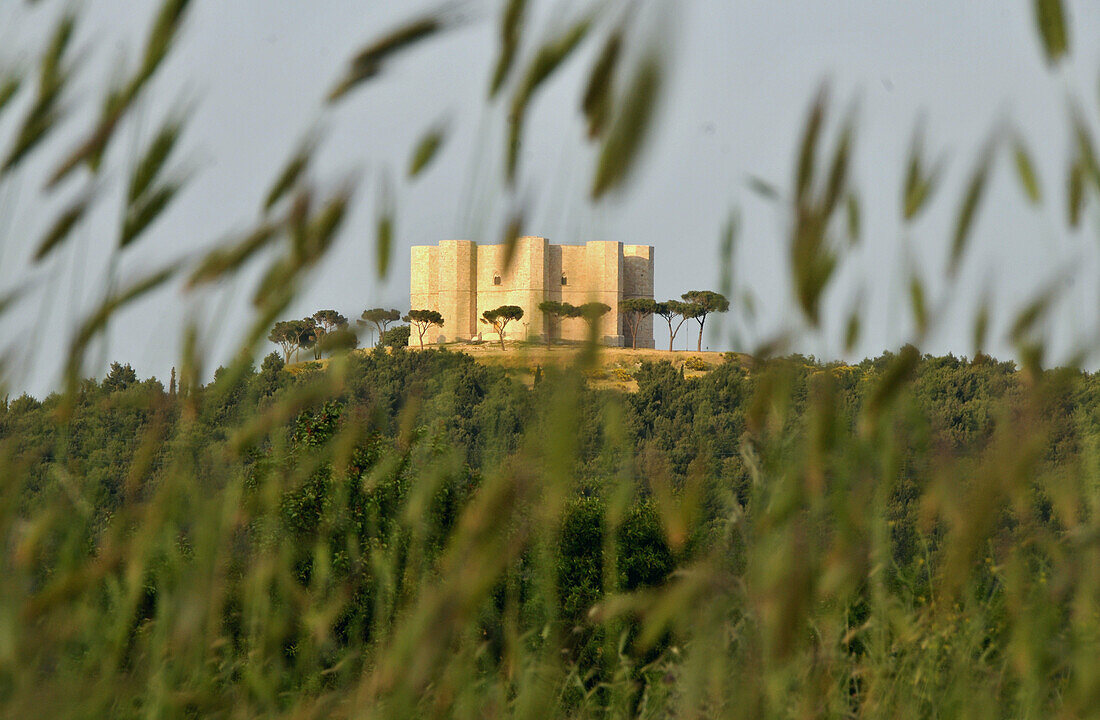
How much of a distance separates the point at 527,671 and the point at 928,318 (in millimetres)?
606

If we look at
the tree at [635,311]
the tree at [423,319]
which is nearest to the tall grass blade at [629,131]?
the tree at [635,311]

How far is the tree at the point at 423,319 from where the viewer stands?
50406 mm

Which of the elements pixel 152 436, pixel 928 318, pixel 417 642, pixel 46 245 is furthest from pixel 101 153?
pixel 928 318

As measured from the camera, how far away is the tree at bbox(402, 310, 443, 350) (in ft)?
165

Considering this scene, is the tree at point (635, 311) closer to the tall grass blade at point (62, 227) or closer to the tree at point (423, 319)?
the tree at point (423, 319)

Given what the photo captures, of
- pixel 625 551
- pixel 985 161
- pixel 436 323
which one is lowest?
pixel 625 551

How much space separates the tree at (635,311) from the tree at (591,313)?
159 feet

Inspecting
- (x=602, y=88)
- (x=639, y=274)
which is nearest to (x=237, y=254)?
(x=602, y=88)

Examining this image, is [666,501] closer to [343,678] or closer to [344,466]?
[344,466]

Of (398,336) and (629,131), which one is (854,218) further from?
(398,336)

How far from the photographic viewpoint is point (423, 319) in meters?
50.2

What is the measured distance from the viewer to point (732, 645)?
135 centimetres

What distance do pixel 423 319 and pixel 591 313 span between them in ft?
163

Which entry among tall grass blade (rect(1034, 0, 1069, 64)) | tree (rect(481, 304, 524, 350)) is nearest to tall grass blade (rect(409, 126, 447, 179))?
tall grass blade (rect(1034, 0, 1069, 64))
